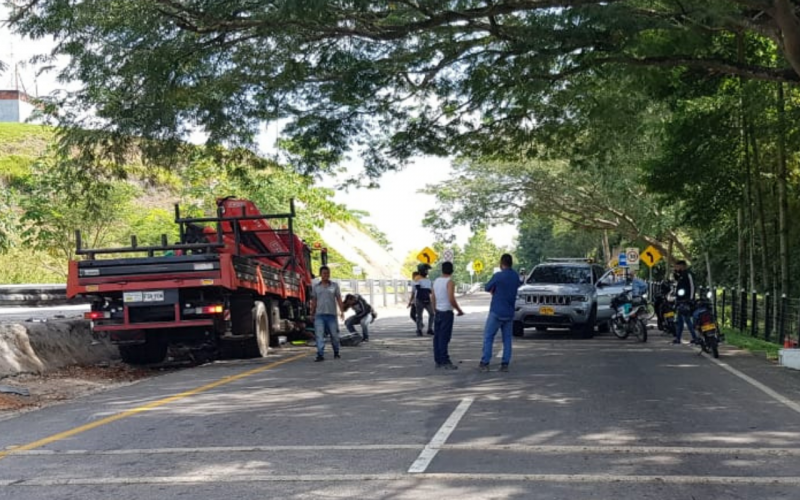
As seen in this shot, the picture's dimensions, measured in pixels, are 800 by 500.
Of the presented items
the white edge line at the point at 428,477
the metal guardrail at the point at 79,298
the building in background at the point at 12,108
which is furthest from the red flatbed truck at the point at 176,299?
the building in background at the point at 12,108

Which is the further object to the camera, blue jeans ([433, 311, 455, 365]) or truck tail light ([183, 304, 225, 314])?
truck tail light ([183, 304, 225, 314])

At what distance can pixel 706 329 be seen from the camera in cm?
1543

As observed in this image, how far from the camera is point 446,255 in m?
36.7

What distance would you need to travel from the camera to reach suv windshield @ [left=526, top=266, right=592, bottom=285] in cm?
2227

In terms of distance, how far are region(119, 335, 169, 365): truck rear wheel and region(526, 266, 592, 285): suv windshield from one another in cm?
979

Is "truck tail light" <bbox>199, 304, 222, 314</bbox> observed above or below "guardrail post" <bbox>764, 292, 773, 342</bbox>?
above

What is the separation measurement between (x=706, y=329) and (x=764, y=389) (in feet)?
13.8

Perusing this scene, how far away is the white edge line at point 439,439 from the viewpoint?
22.2 feet

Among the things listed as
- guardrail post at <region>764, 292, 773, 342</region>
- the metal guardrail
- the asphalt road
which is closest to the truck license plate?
the metal guardrail

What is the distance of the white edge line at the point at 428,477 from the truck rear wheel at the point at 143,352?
9396mm

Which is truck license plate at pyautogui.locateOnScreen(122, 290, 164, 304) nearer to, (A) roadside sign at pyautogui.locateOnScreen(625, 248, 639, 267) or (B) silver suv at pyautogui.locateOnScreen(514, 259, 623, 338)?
(B) silver suv at pyautogui.locateOnScreen(514, 259, 623, 338)

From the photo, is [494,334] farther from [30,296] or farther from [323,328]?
[30,296]

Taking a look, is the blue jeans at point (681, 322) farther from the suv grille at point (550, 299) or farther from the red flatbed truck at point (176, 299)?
the red flatbed truck at point (176, 299)

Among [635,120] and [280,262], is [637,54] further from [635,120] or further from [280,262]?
[280,262]
